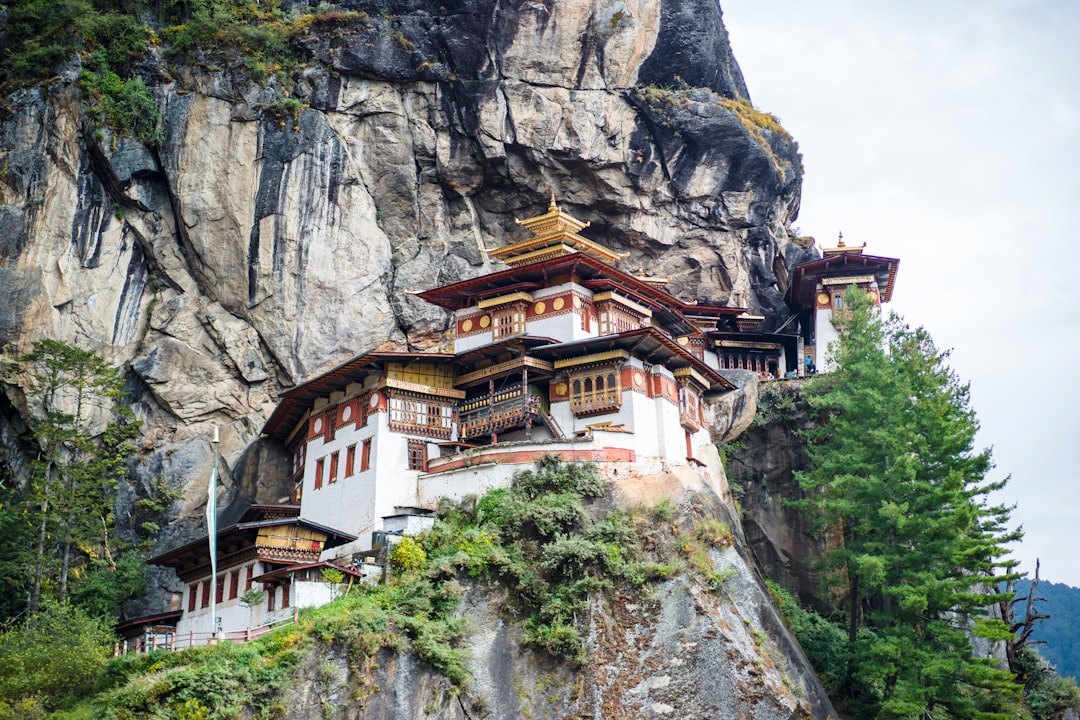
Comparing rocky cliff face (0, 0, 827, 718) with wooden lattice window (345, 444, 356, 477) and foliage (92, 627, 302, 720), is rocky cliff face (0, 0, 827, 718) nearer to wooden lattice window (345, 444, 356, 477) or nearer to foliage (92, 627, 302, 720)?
wooden lattice window (345, 444, 356, 477)

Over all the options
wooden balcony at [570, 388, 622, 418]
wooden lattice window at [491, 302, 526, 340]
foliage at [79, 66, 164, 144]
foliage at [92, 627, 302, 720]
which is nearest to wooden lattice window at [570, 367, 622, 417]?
wooden balcony at [570, 388, 622, 418]

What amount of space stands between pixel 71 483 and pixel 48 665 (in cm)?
1121

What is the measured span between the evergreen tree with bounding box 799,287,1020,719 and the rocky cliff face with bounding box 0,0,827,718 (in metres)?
9.30

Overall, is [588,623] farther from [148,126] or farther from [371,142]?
[148,126]

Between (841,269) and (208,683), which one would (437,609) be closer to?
(208,683)

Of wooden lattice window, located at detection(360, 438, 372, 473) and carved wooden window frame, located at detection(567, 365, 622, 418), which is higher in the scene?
carved wooden window frame, located at detection(567, 365, 622, 418)

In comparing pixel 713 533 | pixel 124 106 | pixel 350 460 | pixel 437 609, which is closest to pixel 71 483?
pixel 350 460

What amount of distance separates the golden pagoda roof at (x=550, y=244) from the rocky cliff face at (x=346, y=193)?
20.9ft

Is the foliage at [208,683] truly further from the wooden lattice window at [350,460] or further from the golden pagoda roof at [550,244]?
the golden pagoda roof at [550,244]

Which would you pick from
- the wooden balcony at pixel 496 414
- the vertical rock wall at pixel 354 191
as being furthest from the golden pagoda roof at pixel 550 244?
the wooden balcony at pixel 496 414

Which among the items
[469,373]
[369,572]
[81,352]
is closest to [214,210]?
[81,352]

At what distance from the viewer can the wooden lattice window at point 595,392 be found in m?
48.2

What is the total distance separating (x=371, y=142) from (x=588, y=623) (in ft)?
103

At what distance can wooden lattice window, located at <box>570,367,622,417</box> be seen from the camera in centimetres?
4825
